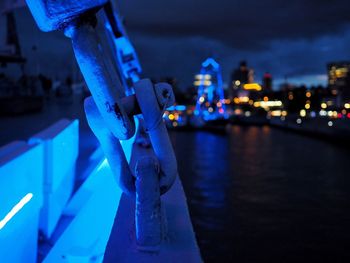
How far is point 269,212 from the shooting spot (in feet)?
36.0

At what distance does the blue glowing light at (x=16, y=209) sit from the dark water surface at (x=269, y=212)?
13.8ft

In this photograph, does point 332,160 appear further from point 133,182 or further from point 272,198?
point 133,182

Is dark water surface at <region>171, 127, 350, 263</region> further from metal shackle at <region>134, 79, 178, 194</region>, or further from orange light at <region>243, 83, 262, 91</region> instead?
orange light at <region>243, 83, 262, 91</region>

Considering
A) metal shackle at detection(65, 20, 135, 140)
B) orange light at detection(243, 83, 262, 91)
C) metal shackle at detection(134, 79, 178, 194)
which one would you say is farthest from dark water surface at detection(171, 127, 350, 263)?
orange light at detection(243, 83, 262, 91)

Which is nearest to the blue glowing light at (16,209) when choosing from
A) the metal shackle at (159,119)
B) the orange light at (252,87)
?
the metal shackle at (159,119)

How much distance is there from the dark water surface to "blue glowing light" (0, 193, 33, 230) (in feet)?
13.8

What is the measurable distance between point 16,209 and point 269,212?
8641mm

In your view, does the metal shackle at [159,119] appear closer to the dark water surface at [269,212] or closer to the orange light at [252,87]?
the dark water surface at [269,212]

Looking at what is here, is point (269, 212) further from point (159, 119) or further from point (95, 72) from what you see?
point (95, 72)

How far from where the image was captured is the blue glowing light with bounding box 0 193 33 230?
2759mm

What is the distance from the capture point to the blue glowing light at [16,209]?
2.76 metres

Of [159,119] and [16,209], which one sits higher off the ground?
[159,119]

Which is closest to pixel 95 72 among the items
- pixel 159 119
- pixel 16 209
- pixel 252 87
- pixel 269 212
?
pixel 159 119

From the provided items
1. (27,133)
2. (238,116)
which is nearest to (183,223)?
(27,133)
